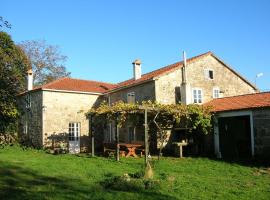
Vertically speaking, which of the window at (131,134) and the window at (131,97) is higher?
the window at (131,97)

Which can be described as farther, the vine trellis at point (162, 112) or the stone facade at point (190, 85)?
the stone facade at point (190, 85)

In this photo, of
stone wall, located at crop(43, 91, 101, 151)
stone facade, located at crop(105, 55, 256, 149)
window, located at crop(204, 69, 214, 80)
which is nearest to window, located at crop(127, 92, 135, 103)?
stone facade, located at crop(105, 55, 256, 149)

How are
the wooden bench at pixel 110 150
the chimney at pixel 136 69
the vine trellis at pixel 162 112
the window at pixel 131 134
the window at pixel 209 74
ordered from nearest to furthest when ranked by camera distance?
the vine trellis at pixel 162 112 → the wooden bench at pixel 110 150 → the window at pixel 131 134 → the window at pixel 209 74 → the chimney at pixel 136 69

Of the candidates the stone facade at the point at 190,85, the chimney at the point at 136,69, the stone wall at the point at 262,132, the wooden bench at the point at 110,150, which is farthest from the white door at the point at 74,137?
the stone wall at the point at 262,132

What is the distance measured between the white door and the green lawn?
10.2 meters

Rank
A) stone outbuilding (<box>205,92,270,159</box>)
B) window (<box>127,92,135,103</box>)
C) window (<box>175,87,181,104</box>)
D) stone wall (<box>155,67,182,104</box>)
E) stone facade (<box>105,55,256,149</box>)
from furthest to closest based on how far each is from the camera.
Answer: window (<box>127,92,135,103</box>)
window (<box>175,87,181,104</box>)
stone facade (<box>105,55,256,149</box>)
stone wall (<box>155,67,182,104</box>)
stone outbuilding (<box>205,92,270,159</box>)

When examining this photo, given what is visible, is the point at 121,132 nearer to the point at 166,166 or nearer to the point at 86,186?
the point at 166,166

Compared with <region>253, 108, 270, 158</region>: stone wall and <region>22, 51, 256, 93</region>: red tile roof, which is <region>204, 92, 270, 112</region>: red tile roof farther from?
<region>22, 51, 256, 93</region>: red tile roof

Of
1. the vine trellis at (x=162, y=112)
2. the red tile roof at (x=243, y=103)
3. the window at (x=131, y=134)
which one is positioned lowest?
the window at (x=131, y=134)

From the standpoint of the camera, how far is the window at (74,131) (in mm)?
26531

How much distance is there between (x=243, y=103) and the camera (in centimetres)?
1909

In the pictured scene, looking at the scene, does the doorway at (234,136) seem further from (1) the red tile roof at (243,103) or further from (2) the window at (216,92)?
(2) the window at (216,92)

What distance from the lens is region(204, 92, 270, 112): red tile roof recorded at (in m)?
17.7

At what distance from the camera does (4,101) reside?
8023mm
